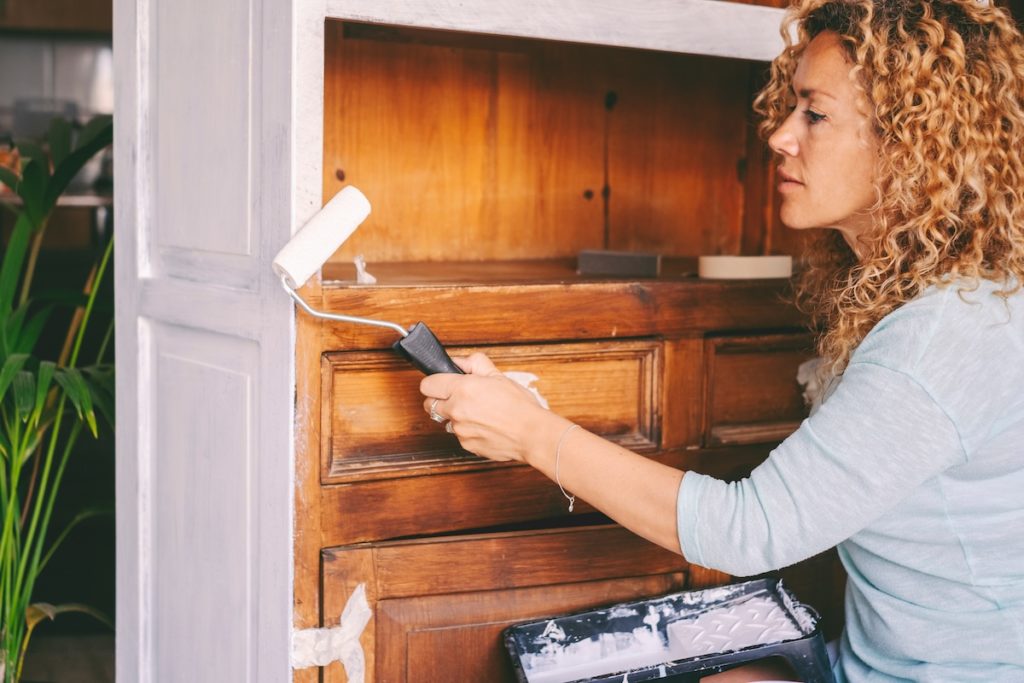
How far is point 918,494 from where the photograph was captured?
1.09m

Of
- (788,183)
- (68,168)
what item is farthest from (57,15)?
(788,183)

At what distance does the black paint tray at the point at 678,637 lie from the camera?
1.27 metres

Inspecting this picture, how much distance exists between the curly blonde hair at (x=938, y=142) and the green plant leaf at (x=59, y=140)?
1.31m

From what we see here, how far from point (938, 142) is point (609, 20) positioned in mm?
468

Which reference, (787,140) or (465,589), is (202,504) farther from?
(787,140)

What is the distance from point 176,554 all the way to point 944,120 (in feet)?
3.69

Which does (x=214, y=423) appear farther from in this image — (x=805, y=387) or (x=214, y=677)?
(x=805, y=387)

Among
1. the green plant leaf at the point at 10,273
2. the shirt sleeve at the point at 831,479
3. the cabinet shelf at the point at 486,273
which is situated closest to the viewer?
the shirt sleeve at the point at 831,479

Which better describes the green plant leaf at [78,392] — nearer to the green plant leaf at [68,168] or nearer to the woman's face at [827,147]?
the green plant leaf at [68,168]

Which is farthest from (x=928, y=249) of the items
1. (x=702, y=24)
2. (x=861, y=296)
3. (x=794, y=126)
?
(x=702, y=24)

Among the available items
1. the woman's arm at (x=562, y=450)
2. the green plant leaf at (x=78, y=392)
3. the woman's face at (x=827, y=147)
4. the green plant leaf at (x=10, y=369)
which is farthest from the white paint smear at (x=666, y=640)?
the green plant leaf at (x=10, y=369)

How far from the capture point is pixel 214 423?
1.36 meters

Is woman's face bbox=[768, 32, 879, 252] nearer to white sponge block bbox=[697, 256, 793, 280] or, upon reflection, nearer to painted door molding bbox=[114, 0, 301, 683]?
white sponge block bbox=[697, 256, 793, 280]

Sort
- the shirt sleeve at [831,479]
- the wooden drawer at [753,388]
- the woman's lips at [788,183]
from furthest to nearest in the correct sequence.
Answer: the wooden drawer at [753,388] < the woman's lips at [788,183] < the shirt sleeve at [831,479]
